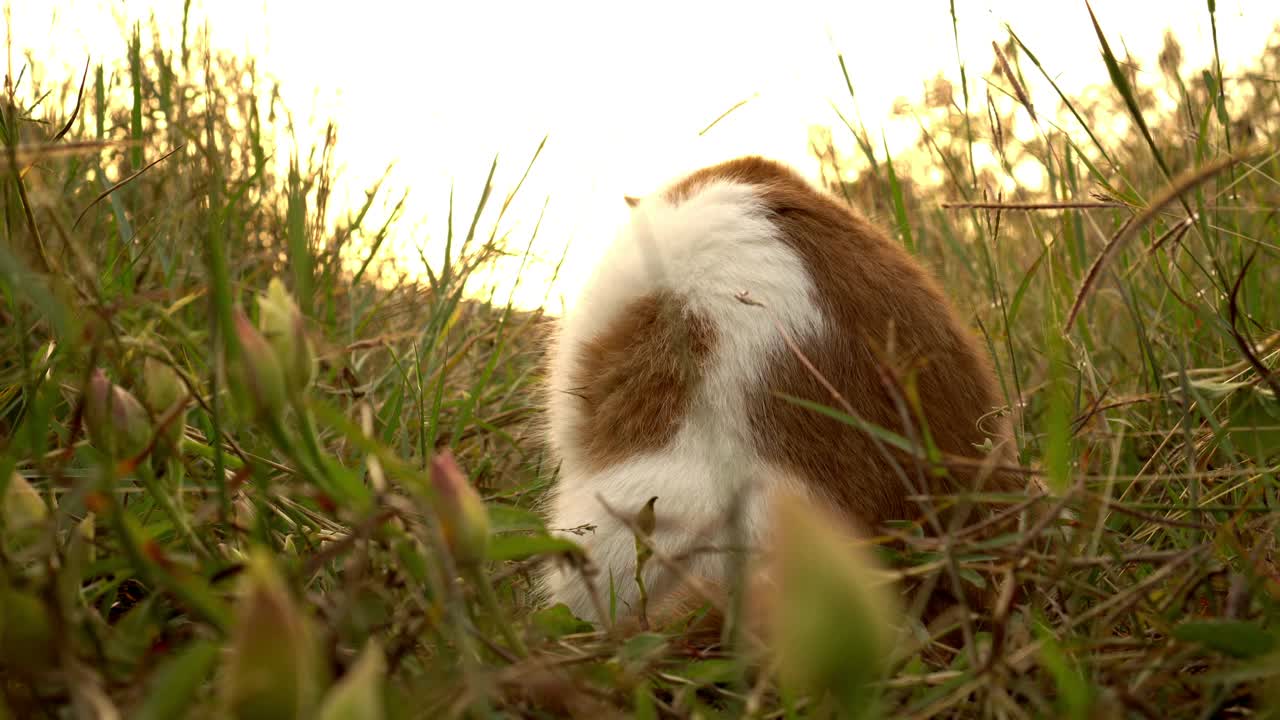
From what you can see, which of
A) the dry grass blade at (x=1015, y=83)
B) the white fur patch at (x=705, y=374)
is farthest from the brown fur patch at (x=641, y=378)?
the dry grass blade at (x=1015, y=83)

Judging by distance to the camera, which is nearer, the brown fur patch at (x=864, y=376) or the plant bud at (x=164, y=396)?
the plant bud at (x=164, y=396)

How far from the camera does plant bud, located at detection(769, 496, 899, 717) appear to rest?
1.10 ft

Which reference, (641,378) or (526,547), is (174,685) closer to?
(526,547)

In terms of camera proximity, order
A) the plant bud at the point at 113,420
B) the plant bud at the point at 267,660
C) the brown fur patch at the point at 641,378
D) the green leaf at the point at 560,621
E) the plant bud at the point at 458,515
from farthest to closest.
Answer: the brown fur patch at the point at 641,378, the green leaf at the point at 560,621, the plant bud at the point at 113,420, the plant bud at the point at 458,515, the plant bud at the point at 267,660

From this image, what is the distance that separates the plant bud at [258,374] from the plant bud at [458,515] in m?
0.10

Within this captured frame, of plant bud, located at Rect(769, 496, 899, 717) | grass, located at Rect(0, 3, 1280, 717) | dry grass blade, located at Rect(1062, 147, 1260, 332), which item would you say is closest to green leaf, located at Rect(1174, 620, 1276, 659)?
grass, located at Rect(0, 3, 1280, 717)

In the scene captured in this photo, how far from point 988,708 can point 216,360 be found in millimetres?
480

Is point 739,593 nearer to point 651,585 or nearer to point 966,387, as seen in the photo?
point 651,585

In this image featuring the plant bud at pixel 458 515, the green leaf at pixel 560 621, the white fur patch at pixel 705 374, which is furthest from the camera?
the white fur patch at pixel 705 374

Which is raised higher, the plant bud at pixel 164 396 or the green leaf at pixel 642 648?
the plant bud at pixel 164 396

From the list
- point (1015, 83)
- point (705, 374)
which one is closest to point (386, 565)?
point (705, 374)

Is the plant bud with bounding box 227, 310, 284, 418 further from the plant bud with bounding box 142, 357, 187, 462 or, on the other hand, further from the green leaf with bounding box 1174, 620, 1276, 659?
the green leaf with bounding box 1174, 620, 1276, 659

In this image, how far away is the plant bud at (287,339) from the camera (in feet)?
1.63

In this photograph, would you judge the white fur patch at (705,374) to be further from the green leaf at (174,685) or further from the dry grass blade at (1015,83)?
the green leaf at (174,685)
